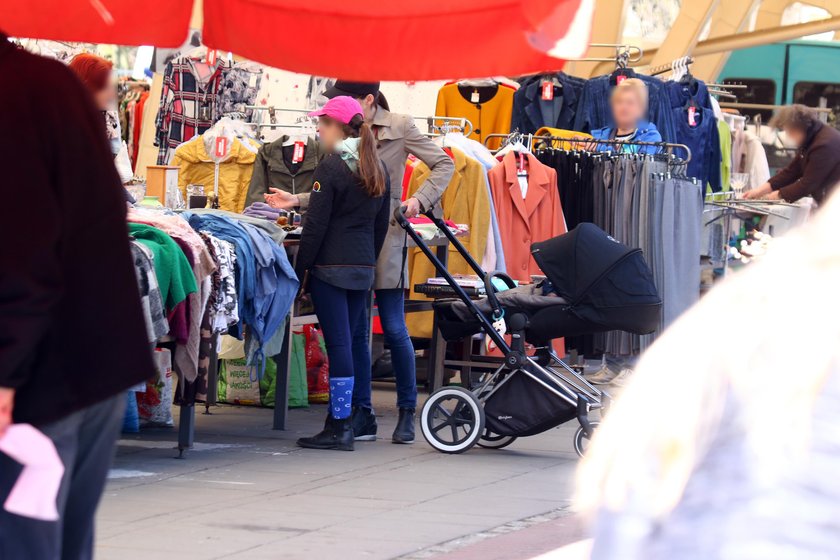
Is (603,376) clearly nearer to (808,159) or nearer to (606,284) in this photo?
(808,159)

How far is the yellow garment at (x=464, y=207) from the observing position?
10555mm

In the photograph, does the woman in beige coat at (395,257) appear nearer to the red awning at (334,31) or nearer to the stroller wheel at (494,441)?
the stroller wheel at (494,441)

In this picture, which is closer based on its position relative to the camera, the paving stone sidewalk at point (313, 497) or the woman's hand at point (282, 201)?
the paving stone sidewalk at point (313, 497)

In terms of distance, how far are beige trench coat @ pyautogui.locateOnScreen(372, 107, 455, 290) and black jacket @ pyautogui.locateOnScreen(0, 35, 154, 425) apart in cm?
515

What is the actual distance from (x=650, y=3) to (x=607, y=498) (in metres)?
33.5

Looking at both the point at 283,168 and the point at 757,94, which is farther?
the point at 757,94

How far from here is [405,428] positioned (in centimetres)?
844

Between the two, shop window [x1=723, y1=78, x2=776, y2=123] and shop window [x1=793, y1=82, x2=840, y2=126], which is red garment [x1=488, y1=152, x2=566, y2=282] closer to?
shop window [x1=793, y1=82, x2=840, y2=126]

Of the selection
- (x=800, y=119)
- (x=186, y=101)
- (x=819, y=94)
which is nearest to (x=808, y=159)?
(x=800, y=119)

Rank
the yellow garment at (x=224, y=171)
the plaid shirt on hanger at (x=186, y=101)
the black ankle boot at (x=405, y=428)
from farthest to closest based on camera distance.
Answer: the plaid shirt on hanger at (x=186, y=101)
the yellow garment at (x=224, y=171)
the black ankle boot at (x=405, y=428)

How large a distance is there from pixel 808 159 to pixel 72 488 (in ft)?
31.7

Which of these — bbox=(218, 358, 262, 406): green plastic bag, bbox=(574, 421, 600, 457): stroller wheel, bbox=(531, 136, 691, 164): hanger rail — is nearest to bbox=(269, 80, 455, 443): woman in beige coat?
bbox=(574, 421, 600, 457): stroller wheel

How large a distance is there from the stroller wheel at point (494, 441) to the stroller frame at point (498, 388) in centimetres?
3

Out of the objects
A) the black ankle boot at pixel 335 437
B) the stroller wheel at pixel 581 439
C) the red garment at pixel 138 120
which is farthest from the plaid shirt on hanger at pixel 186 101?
the stroller wheel at pixel 581 439
